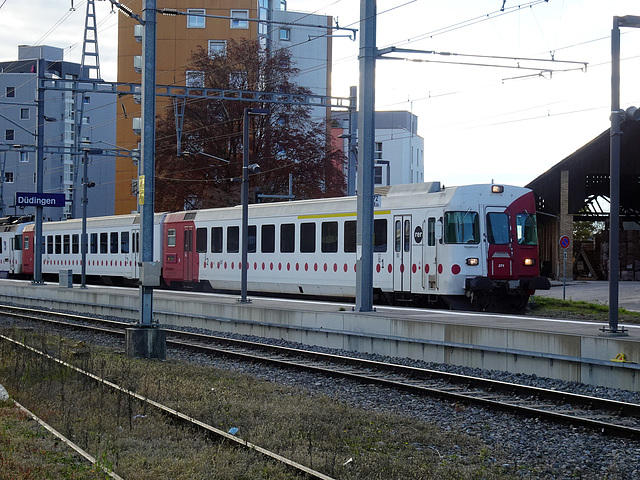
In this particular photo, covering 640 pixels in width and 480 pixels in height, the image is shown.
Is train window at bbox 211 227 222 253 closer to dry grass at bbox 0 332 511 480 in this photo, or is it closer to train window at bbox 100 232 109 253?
train window at bbox 100 232 109 253

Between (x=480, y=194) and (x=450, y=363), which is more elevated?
(x=480, y=194)

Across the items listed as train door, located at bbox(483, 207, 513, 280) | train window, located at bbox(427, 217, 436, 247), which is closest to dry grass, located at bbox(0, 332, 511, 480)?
train window, located at bbox(427, 217, 436, 247)

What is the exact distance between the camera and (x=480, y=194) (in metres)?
22.2

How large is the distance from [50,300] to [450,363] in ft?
64.5

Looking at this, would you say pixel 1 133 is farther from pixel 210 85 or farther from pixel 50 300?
pixel 50 300

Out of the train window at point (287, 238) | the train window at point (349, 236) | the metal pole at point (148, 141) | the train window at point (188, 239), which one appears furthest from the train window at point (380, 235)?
the train window at point (188, 239)

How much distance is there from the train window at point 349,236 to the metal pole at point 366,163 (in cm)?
489

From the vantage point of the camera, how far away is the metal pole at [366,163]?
19.4m

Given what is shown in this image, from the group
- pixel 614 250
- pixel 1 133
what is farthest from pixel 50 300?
pixel 1 133

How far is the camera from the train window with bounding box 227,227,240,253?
1183 inches

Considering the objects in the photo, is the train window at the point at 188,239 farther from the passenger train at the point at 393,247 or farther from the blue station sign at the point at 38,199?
the blue station sign at the point at 38,199

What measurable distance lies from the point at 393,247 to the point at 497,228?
2.73 meters

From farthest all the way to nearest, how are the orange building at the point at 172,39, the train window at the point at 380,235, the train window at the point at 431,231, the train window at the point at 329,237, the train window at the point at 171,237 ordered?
1. the orange building at the point at 172,39
2. the train window at the point at 171,237
3. the train window at the point at 329,237
4. the train window at the point at 380,235
5. the train window at the point at 431,231

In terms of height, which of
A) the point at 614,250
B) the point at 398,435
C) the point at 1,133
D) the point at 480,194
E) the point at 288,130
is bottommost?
the point at 398,435
